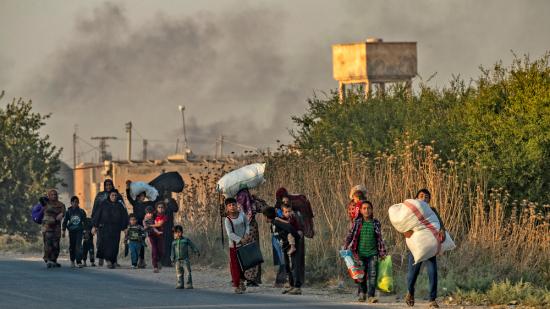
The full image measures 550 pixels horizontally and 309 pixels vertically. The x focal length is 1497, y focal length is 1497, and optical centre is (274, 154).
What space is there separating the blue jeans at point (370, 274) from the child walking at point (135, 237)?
1081 centimetres

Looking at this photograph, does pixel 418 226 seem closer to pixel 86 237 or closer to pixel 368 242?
pixel 368 242

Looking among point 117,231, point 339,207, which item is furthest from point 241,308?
point 117,231

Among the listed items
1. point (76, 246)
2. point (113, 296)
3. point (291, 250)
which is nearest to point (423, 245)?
point (291, 250)

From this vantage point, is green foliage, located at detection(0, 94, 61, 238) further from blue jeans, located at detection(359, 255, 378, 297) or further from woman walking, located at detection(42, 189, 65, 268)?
blue jeans, located at detection(359, 255, 378, 297)

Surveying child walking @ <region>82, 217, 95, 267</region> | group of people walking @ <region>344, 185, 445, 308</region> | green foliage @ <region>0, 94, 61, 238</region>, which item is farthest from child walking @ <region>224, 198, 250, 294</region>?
green foliage @ <region>0, 94, 61, 238</region>

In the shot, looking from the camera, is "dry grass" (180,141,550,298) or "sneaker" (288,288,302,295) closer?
"sneaker" (288,288,302,295)

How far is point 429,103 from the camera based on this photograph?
4356 centimetres

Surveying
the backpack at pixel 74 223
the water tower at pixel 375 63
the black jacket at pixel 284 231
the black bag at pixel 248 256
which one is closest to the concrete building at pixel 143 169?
the water tower at pixel 375 63

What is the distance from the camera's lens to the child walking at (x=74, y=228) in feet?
108

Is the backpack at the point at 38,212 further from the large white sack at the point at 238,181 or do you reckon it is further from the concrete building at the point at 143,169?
the concrete building at the point at 143,169

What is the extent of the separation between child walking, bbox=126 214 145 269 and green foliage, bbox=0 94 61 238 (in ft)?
61.2

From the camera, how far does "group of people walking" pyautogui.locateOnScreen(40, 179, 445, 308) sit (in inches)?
863

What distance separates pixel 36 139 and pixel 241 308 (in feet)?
103

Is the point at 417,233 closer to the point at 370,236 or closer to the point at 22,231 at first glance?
the point at 370,236
